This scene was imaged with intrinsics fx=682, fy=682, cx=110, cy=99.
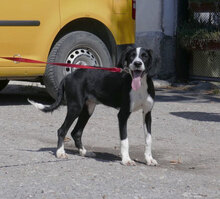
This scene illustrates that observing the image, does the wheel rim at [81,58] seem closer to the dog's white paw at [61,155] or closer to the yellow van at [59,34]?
the yellow van at [59,34]

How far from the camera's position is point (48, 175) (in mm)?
5648

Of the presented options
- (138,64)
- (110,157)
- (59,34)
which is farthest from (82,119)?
(59,34)

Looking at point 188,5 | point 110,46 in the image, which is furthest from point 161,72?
point 110,46

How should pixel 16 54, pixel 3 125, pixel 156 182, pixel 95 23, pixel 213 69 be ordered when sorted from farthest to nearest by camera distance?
pixel 213 69 < pixel 95 23 < pixel 16 54 < pixel 3 125 < pixel 156 182

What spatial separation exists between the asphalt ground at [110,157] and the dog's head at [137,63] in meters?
0.79

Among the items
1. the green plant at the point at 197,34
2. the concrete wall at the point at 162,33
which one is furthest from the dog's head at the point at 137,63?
the concrete wall at the point at 162,33

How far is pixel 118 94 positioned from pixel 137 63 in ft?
1.60

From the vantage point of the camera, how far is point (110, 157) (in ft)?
21.7

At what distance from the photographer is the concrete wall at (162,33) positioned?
1330 cm

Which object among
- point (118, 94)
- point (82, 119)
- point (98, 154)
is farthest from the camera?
point (82, 119)

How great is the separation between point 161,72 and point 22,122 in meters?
5.46

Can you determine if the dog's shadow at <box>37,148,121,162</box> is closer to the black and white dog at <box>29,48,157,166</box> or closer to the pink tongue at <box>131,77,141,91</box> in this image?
the black and white dog at <box>29,48,157,166</box>

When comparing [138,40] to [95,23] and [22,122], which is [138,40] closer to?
[95,23]

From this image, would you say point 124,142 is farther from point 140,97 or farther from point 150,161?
point 140,97
